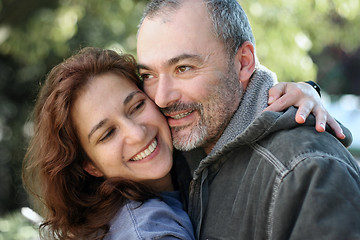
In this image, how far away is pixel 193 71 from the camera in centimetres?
216

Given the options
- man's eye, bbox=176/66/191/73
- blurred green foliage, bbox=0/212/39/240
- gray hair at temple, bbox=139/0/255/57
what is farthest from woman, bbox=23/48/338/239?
blurred green foliage, bbox=0/212/39/240

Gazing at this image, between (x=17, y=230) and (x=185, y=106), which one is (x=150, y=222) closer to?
(x=185, y=106)

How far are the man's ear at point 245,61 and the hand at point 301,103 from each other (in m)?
0.19

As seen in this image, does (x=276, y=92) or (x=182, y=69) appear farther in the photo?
(x=182, y=69)

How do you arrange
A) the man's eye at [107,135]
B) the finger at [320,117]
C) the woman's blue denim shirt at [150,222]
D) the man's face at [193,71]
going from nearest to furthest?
1. the finger at [320,117]
2. the woman's blue denim shirt at [150,222]
3. the man's face at [193,71]
4. the man's eye at [107,135]

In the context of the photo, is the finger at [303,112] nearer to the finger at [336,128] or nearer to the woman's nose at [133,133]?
Result: the finger at [336,128]

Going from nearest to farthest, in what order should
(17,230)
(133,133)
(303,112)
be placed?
(303,112) < (133,133) < (17,230)

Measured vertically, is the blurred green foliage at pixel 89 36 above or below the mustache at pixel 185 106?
below

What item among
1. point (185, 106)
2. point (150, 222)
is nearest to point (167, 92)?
point (185, 106)

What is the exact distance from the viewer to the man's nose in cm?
218

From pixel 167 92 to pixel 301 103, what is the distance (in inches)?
26.9

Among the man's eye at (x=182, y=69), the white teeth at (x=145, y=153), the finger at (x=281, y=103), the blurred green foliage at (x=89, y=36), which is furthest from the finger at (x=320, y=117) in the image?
the blurred green foliage at (x=89, y=36)

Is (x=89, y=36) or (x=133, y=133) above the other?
(x=133, y=133)

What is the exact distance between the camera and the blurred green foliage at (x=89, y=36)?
4.55m
